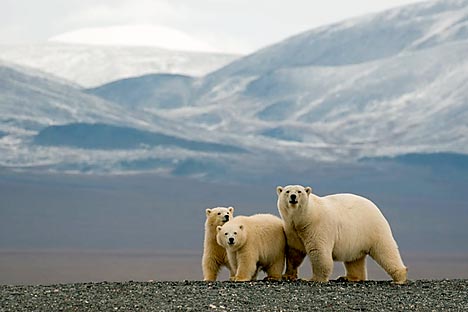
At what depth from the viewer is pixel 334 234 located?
11.2 meters

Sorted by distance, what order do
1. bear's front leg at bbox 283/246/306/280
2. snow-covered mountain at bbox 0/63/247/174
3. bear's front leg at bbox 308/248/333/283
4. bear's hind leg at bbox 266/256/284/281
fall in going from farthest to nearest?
snow-covered mountain at bbox 0/63/247/174
bear's front leg at bbox 283/246/306/280
bear's hind leg at bbox 266/256/284/281
bear's front leg at bbox 308/248/333/283

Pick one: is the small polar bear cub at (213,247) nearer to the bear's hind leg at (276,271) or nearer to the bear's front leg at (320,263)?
the bear's hind leg at (276,271)

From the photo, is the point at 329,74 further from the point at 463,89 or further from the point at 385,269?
the point at 385,269

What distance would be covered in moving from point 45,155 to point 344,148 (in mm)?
19721

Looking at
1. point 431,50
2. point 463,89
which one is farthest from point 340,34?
point 463,89

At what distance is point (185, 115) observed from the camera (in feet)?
257

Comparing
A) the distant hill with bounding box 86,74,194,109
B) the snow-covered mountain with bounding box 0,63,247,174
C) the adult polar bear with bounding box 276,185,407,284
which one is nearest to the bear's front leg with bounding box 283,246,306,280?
the adult polar bear with bounding box 276,185,407,284

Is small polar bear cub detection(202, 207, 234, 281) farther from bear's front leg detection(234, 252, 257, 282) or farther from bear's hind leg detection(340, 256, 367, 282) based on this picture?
bear's hind leg detection(340, 256, 367, 282)

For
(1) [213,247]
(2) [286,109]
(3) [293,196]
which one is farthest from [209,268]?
(2) [286,109]

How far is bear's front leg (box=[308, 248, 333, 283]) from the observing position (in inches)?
434

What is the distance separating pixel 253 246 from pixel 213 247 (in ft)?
2.25

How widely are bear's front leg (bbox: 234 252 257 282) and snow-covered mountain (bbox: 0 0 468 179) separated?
53.9 metres

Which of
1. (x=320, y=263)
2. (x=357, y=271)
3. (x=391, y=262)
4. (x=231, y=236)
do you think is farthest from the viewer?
(x=357, y=271)

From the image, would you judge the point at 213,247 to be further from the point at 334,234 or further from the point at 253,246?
the point at 334,234
